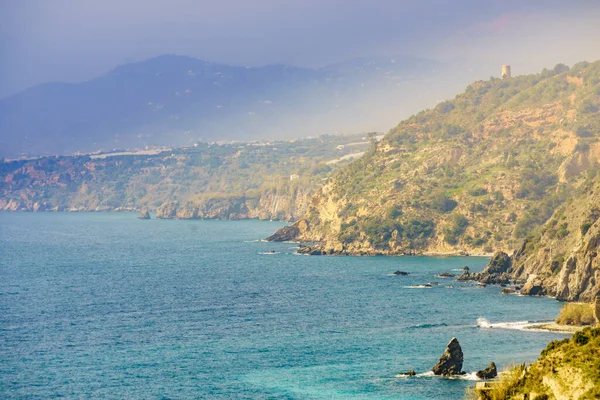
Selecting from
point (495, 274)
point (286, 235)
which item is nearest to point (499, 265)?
point (495, 274)

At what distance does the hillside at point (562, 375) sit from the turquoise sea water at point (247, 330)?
15830 millimetres

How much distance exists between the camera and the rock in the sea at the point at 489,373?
7066cm

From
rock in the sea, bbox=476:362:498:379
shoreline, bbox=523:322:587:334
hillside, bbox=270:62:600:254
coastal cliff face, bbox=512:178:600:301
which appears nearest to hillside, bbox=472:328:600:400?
rock in the sea, bbox=476:362:498:379

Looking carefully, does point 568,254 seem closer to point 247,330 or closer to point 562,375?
point 247,330

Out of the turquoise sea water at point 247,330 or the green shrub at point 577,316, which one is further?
the green shrub at point 577,316

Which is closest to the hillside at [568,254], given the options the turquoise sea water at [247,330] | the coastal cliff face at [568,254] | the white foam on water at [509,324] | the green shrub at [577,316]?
the coastal cliff face at [568,254]

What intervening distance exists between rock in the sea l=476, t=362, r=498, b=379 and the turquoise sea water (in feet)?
5.45

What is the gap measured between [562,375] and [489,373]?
77.8ft

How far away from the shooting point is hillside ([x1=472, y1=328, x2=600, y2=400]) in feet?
152

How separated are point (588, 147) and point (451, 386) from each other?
118 metres

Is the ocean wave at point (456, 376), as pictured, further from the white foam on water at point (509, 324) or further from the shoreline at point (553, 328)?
the white foam on water at point (509, 324)

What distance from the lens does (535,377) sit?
49812mm

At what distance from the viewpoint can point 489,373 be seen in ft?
232

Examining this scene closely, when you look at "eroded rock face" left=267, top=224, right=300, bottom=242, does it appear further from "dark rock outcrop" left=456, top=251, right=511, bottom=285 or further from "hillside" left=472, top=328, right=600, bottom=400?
"hillside" left=472, top=328, right=600, bottom=400
